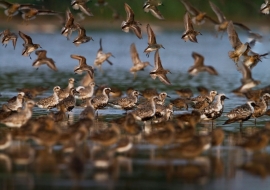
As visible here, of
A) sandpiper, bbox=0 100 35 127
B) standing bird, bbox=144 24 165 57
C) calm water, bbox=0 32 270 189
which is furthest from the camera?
standing bird, bbox=144 24 165 57

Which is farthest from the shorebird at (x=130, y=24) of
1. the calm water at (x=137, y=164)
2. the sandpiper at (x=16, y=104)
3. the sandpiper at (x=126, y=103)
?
the sandpiper at (x=16, y=104)

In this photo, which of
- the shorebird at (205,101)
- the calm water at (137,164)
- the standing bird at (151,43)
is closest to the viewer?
the calm water at (137,164)

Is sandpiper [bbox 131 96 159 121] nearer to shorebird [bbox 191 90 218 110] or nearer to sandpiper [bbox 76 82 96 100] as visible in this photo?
shorebird [bbox 191 90 218 110]

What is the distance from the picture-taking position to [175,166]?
12.6 meters

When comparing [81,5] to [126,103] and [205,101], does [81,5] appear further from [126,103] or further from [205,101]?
[205,101]

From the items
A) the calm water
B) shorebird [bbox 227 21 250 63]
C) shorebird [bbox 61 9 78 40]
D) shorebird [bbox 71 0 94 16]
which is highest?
shorebird [bbox 71 0 94 16]

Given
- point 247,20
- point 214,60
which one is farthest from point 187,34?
point 247,20

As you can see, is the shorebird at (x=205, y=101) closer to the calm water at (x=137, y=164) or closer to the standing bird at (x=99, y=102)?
the calm water at (x=137, y=164)

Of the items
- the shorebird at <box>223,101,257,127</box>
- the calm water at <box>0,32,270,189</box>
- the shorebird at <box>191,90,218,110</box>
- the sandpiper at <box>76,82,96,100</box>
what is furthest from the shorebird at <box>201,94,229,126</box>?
the sandpiper at <box>76,82,96,100</box>

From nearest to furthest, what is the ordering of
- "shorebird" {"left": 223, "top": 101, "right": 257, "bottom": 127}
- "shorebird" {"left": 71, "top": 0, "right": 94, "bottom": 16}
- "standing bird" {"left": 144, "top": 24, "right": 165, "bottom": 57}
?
"shorebird" {"left": 223, "top": 101, "right": 257, "bottom": 127}, "standing bird" {"left": 144, "top": 24, "right": 165, "bottom": 57}, "shorebird" {"left": 71, "top": 0, "right": 94, "bottom": 16}

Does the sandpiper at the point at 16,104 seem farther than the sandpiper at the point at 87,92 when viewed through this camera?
No

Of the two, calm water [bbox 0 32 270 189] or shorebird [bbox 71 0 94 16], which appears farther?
shorebird [bbox 71 0 94 16]

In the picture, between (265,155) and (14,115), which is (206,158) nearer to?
(265,155)

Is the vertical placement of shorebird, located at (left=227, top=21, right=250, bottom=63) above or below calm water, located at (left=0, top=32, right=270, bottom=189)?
above
